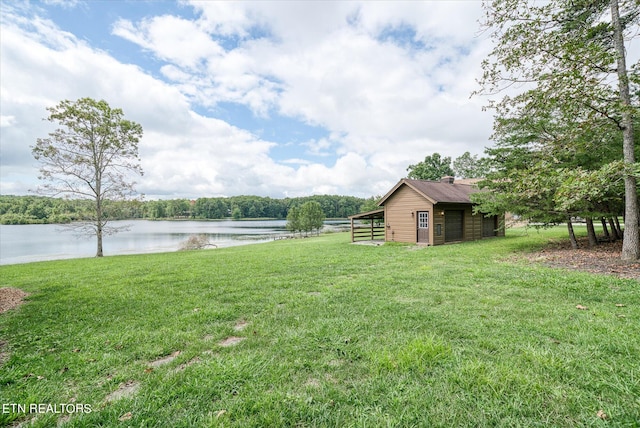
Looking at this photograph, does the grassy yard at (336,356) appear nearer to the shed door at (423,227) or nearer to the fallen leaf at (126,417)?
the fallen leaf at (126,417)

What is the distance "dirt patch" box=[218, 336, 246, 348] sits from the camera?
339 cm

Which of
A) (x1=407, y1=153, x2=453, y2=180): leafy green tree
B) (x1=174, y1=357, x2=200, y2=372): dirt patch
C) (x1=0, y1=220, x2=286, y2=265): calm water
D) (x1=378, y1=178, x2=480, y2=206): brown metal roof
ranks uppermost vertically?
(x1=407, y1=153, x2=453, y2=180): leafy green tree

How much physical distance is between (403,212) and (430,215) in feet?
5.95

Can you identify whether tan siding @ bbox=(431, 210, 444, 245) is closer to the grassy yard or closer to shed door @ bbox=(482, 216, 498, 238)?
shed door @ bbox=(482, 216, 498, 238)

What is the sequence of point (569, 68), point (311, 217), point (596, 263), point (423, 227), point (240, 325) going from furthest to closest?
1. point (311, 217)
2. point (423, 227)
3. point (596, 263)
4. point (569, 68)
5. point (240, 325)

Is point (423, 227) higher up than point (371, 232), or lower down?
higher up

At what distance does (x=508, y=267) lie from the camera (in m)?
7.43

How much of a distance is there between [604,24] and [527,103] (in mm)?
2607

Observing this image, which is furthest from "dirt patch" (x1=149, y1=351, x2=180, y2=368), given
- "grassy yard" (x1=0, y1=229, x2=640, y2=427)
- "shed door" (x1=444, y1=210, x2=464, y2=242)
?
"shed door" (x1=444, y1=210, x2=464, y2=242)

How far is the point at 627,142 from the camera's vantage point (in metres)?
6.97

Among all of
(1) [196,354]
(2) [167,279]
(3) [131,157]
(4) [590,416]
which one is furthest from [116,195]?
(4) [590,416]

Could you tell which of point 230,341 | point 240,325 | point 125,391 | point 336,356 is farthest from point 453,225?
point 125,391

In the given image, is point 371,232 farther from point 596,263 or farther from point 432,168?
point 432,168

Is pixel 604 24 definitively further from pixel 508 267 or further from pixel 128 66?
pixel 128 66
